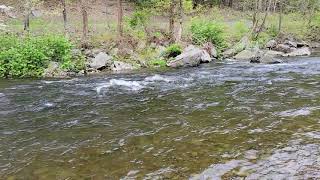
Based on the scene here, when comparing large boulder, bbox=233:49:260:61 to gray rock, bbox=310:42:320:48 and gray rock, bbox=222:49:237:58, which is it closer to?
gray rock, bbox=222:49:237:58

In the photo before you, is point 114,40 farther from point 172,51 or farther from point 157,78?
point 157,78

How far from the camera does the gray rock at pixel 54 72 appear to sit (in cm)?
2275

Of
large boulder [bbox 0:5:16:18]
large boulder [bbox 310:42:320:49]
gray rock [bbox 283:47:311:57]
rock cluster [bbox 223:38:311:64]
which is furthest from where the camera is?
large boulder [bbox 0:5:16:18]

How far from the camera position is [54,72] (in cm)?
2305

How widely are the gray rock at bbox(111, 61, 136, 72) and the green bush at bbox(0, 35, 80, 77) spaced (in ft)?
7.10

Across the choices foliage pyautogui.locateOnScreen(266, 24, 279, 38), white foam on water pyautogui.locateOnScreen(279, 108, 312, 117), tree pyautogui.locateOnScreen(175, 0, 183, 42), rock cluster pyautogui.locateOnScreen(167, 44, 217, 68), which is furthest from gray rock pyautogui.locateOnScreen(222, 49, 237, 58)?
white foam on water pyautogui.locateOnScreen(279, 108, 312, 117)

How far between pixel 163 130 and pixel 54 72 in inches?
539

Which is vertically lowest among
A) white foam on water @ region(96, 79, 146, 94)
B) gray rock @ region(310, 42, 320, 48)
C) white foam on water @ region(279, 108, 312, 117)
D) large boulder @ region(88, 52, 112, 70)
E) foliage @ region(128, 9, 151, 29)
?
gray rock @ region(310, 42, 320, 48)

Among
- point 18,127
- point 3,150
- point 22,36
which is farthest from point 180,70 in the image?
point 3,150

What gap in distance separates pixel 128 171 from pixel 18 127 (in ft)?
16.1

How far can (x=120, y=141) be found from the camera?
10.1m

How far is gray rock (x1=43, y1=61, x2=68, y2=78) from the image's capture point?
896 inches

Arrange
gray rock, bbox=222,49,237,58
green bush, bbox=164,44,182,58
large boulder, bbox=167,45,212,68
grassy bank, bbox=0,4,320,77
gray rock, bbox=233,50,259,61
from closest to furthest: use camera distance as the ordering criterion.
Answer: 1. grassy bank, bbox=0,4,320,77
2. large boulder, bbox=167,45,212,68
3. green bush, bbox=164,44,182,58
4. gray rock, bbox=233,50,259,61
5. gray rock, bbox=222,49,237,58

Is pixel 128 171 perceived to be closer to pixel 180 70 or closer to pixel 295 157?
pixel 295 157
